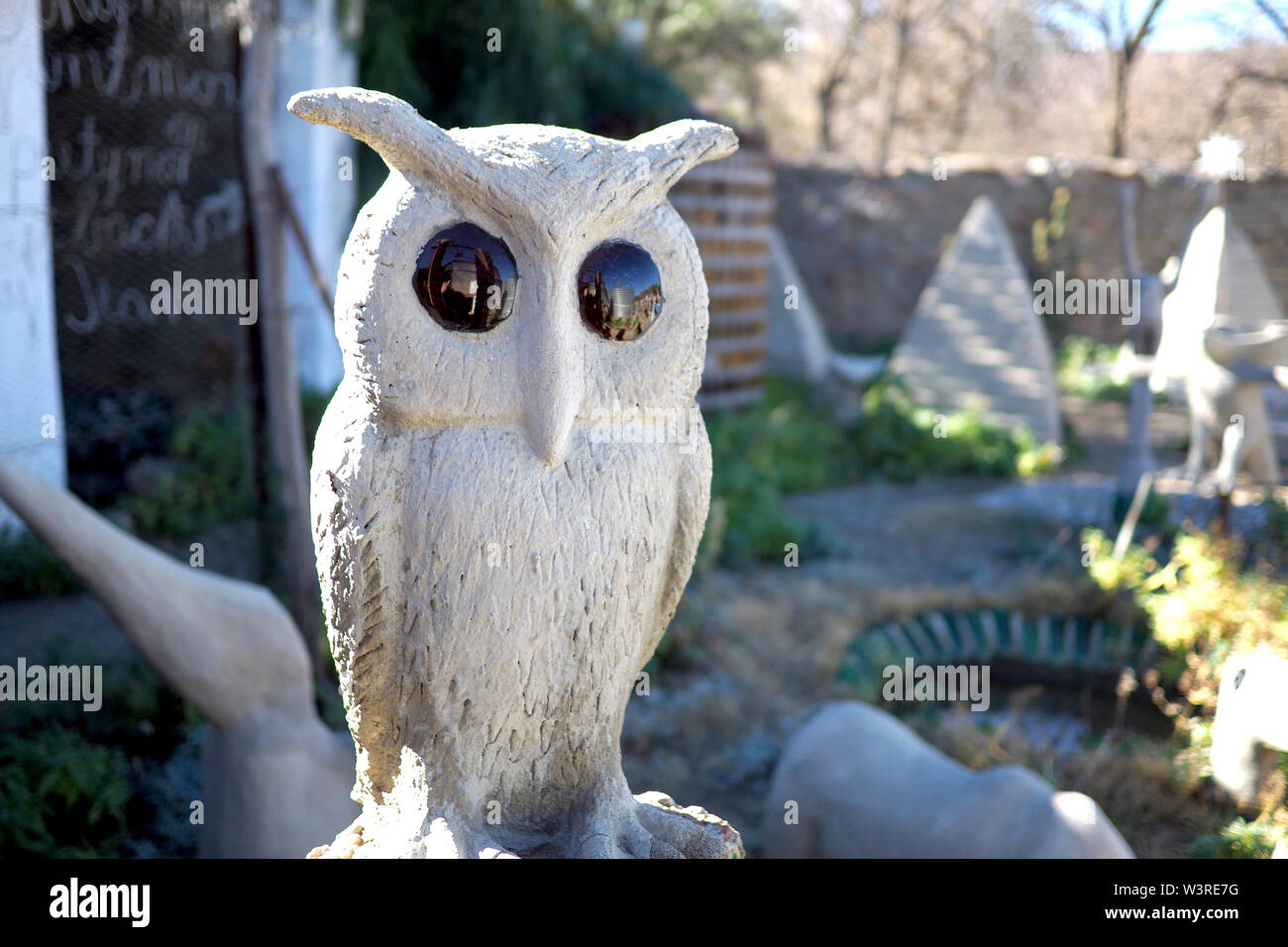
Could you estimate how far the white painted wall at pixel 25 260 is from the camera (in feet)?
13.7

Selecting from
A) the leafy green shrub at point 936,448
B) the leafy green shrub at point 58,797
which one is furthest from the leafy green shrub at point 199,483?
the leafy green shrub at point 936,448

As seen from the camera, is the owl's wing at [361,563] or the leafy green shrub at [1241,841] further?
the leafy green shrub at [1241,841]

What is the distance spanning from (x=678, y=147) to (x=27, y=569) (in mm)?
3594

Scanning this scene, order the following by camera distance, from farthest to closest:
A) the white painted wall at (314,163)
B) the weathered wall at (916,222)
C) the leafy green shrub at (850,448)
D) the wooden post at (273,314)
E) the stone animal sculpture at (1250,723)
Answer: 1. the weathered wall at (916,222)
2. the leafy green shrub at (850,448)
3. the white painted wall at (314,163)
4. the wooden post at (273,314)
5. the stone animal sculpture at (1250,723)

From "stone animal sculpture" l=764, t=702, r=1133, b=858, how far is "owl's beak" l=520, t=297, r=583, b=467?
1942 mm

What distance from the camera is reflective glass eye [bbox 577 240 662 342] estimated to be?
1560 mm

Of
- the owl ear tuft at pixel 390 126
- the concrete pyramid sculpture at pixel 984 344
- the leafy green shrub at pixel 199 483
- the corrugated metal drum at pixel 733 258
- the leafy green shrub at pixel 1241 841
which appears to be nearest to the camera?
the owl ear tuft at pixel 390 126

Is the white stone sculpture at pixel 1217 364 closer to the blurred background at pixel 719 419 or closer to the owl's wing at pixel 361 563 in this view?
the blurred background at pixel 719 419

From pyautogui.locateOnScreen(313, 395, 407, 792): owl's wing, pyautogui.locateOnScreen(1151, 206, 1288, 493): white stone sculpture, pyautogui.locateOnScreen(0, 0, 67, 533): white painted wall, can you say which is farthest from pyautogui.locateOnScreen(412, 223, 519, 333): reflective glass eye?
pyautogui.locateOnScreen(1151, 206, 1288, 493): white stone sculpture

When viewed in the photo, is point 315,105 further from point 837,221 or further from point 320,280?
point 837,221

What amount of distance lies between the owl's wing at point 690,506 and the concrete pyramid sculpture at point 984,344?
24.4 feet

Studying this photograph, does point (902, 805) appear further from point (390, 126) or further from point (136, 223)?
point (136, 223)

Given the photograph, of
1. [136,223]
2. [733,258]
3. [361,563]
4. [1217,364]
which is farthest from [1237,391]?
[136,223]

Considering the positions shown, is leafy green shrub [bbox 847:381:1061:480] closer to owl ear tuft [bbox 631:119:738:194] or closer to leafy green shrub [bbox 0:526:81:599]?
leafy green shrub [bbox 0:526:81:599]
